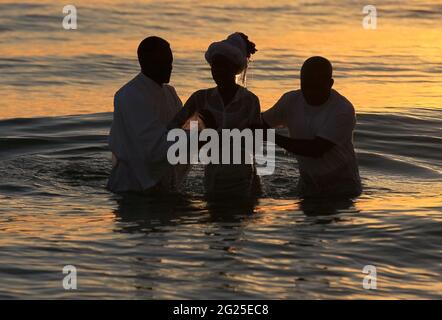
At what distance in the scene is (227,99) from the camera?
412 inches

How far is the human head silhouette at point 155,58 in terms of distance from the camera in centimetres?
1072

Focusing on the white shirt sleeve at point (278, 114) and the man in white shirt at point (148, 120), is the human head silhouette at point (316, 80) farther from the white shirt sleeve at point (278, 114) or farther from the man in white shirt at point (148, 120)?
the man in white shirt at point (148, 120)

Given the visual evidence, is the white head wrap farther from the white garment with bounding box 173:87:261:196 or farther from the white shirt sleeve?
the white shirt sleeve

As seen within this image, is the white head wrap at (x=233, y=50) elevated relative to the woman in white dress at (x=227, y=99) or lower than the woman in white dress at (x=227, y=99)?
elevated

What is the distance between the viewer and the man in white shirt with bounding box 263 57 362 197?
10.6 m

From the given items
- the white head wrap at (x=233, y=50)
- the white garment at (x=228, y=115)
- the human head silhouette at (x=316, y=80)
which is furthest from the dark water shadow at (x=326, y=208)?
the white head wrap at (x=233, y=50)

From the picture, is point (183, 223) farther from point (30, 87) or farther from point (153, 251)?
point (30, 87)

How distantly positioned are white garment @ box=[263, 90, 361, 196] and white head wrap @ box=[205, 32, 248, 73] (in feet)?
2.22

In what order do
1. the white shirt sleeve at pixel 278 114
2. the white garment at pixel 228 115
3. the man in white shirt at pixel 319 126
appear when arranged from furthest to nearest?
the white shirt sleeve at pixel 278 114
the man in white shirt at pixel 319 126
the white garment at pixel 228 115

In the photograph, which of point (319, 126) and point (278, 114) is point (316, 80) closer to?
point (319, 126)

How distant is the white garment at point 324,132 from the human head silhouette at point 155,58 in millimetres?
914

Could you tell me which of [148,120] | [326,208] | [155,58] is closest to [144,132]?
[148,120]

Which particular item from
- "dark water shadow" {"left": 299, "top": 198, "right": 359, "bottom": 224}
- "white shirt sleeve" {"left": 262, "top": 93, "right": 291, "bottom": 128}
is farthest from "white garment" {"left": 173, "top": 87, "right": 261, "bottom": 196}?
"dark water shadow" {"left": 299, "top": 198, "right": 359, "bottom": 224}
